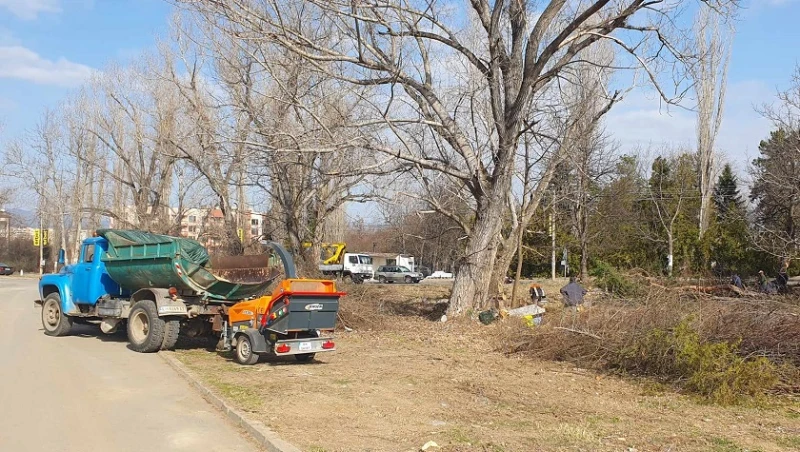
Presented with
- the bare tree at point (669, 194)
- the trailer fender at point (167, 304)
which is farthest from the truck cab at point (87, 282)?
the bare tree at point (669, 194)

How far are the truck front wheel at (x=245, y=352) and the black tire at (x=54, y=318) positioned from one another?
641 centimetres

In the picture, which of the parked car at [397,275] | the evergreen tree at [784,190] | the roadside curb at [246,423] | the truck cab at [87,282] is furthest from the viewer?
the parked car at [397,275]

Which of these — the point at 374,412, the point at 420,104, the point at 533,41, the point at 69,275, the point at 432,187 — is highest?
the point at 533,41

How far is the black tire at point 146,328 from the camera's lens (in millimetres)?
14133

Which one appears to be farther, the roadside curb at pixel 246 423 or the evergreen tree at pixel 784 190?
the evergreen tree at pixel 784 190

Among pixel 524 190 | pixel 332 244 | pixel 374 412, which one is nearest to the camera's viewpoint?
pixel 374 412

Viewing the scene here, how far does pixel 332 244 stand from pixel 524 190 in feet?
119

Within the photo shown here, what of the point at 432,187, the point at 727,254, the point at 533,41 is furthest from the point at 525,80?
the point at 727,254

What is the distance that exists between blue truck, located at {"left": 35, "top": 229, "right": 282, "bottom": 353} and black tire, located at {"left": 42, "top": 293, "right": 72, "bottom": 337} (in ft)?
1.17

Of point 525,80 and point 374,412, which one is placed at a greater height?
point 525,80

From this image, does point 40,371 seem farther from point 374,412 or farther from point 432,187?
point 432,187

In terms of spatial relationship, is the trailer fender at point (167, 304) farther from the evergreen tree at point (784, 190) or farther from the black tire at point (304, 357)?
the evergreen tree at point (784, 190)

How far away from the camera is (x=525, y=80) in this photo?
17.4m

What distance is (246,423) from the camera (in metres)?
7.93
